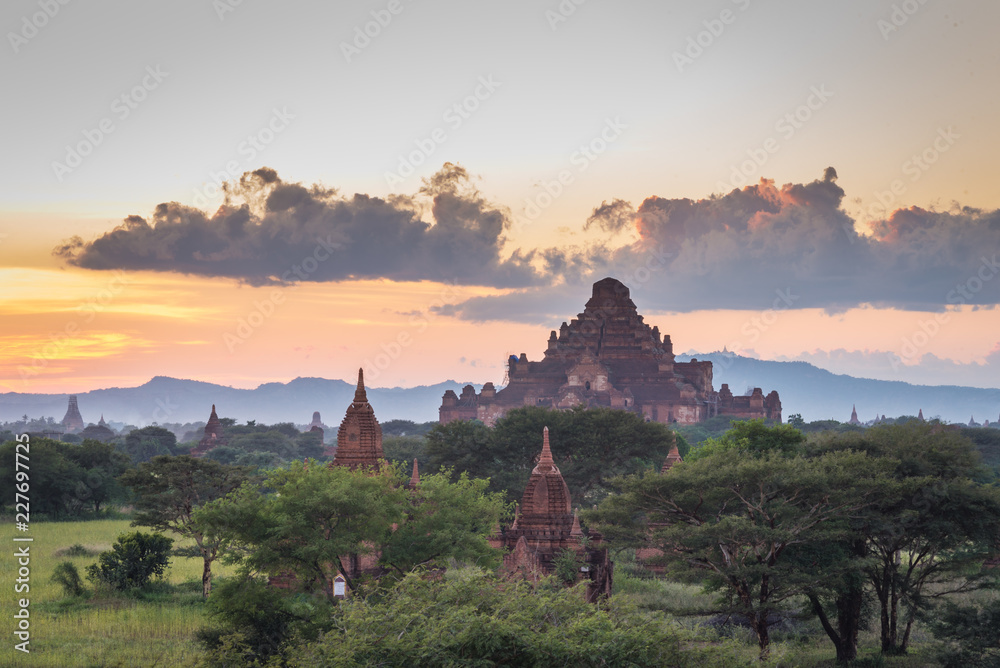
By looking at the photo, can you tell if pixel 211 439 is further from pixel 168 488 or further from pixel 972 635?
pixel 972 635

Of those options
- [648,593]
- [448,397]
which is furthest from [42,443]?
[448,397]

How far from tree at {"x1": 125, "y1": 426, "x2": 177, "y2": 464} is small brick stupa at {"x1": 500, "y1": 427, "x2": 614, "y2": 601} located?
95.8 m

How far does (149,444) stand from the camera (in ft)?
431

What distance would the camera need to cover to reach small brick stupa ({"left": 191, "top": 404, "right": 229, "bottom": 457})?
388ft

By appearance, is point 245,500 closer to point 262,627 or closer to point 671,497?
point 262,627

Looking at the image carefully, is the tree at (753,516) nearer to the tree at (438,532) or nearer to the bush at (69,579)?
the tree at (438,532)

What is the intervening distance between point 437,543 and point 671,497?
7.38m

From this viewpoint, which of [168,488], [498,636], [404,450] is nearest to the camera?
[498,636]


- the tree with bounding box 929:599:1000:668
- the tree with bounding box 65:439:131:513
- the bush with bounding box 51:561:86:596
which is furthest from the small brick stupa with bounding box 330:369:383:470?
the tree with bounding box 65:439:131:513

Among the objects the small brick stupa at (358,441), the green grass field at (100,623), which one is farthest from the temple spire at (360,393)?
the green grass field at (100,623)

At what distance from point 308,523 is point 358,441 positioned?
897 cm

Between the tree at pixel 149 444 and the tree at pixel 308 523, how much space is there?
99.1 m

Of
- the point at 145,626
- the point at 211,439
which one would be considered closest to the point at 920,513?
the point at 145,626

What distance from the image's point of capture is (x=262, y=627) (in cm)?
2841
